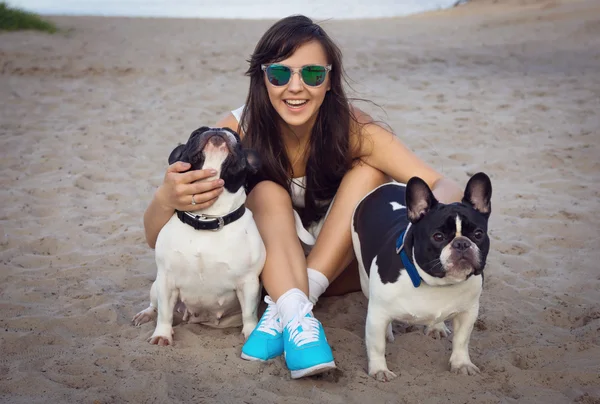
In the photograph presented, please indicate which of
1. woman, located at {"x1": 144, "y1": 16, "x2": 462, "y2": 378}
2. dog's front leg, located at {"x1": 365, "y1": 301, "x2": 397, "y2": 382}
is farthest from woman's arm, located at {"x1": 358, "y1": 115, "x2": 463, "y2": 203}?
dog's front leg, located at {"x1": 365, "y1": 301, "x2": 397, "y2": 382}

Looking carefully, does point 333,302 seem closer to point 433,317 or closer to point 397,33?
point 433,317

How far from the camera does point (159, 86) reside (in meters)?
8.34

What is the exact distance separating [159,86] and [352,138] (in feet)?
17.9

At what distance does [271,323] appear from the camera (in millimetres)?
2854

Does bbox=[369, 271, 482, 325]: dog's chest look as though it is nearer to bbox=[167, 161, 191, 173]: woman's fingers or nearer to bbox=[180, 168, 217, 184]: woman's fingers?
bbox=[180, 168, 217, 184]: woman's fingers

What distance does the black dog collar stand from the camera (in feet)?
9.00

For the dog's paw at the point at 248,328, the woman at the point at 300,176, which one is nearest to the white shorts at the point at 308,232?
the woman at the point at 300,176

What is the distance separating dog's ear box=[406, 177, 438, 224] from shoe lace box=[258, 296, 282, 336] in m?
0.79

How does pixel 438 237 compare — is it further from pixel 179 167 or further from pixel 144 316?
pixel 144 316

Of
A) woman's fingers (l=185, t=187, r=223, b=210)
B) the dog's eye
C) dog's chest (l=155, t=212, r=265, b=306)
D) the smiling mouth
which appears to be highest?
the smiling mouth

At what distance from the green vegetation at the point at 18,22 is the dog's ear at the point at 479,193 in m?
11.1

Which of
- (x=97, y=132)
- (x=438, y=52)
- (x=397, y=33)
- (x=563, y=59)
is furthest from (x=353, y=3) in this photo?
(x=97, y=132)

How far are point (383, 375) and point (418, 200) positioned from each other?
2.36 feet

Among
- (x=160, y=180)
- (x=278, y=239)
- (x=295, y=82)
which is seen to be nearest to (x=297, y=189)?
(x=278, y=239)
